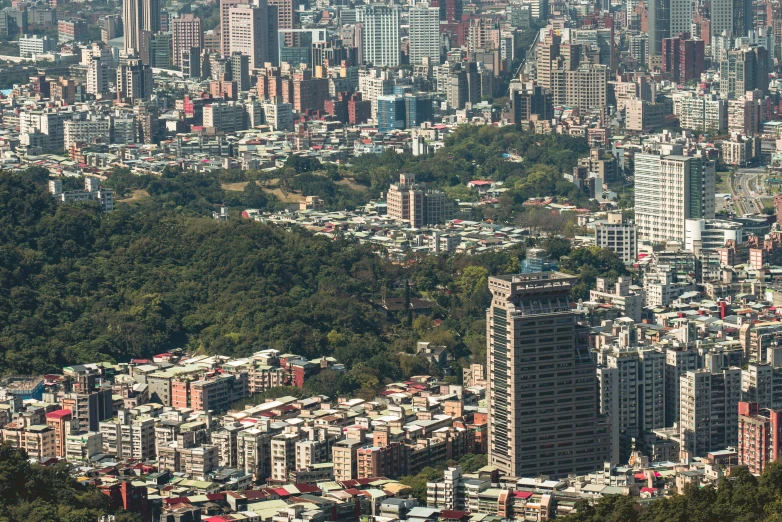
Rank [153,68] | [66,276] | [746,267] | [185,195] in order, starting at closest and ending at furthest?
[66,276]
[746,267]
[185,195]
[153,68]

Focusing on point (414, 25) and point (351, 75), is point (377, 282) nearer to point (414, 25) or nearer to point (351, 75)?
point (351, 75)

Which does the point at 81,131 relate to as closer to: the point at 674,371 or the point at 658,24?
the point at 658,24

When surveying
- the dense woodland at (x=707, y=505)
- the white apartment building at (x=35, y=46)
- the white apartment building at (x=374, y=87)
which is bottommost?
the dense woodland at (x=707, y=505)

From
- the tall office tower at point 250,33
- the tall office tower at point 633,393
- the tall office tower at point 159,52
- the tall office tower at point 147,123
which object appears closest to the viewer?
the tall office tower at point 633,393

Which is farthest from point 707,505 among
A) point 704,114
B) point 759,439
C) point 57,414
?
point 704,114

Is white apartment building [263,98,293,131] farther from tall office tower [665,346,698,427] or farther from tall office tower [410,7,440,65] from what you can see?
tall office tower [665,346,698,427]

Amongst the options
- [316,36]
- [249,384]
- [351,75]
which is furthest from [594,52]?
[249,384]

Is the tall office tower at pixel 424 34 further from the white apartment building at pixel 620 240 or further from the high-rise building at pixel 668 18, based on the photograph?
the white apartment building at pixel 620 240

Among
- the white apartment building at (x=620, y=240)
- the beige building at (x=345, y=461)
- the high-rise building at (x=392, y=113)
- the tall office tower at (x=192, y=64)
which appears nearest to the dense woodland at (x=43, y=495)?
the beige building at (x=345, y=461)
